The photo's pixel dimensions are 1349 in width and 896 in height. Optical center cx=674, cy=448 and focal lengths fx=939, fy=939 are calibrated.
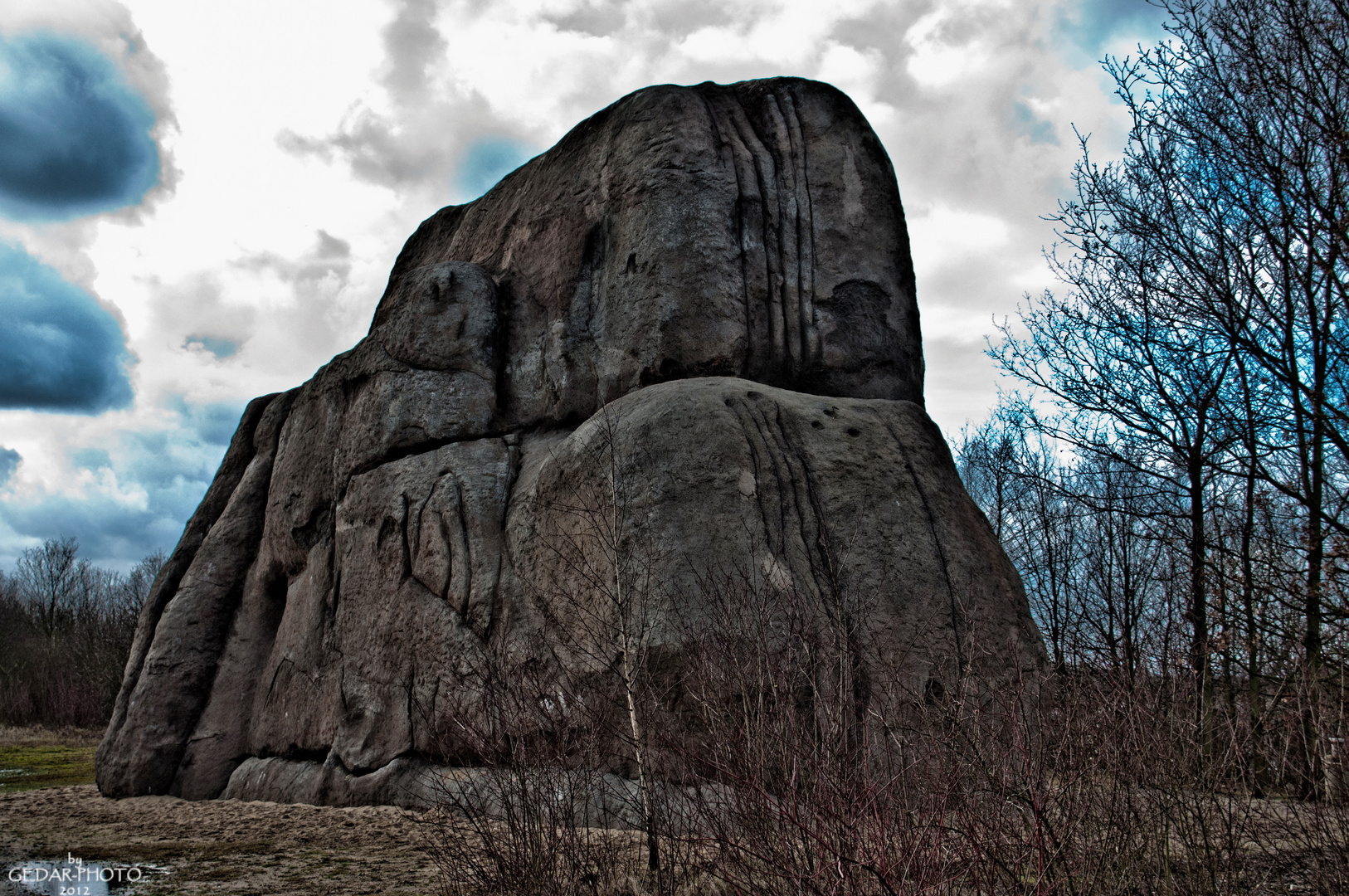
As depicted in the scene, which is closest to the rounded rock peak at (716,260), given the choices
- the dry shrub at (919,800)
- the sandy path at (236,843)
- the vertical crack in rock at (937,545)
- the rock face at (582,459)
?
the rock face at (582,459)

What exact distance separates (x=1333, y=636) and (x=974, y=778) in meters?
4.56

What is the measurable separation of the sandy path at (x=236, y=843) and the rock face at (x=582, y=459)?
0.63 m

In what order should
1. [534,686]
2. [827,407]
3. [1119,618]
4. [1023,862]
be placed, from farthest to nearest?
[1119,618], [827,407], [534,686], [1023,862]

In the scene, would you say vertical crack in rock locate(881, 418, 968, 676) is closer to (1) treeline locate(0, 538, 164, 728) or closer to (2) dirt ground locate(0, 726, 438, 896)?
(2) dirt ground locate(0, 726, 438, 896)

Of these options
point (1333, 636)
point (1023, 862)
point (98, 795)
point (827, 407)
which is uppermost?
point (827, 407)

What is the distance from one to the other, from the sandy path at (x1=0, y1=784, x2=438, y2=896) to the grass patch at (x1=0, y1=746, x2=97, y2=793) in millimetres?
2119

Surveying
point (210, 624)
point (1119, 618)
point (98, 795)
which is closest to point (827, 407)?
point (210, 624)

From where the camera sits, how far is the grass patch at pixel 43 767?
10.5m

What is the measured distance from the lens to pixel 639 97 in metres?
8.72

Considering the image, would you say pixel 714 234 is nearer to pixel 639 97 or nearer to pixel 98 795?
pixel 639 97

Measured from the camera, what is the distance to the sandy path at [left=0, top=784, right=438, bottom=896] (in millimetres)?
5082

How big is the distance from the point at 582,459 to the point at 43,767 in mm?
10417

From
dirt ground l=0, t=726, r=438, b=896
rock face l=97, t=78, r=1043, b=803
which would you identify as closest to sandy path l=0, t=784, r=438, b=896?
dirt ground l=0, t=726, r=438, b=896

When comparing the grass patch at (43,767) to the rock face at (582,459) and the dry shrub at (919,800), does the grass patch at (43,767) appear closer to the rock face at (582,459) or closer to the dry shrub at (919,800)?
the rock face at (582,459)
